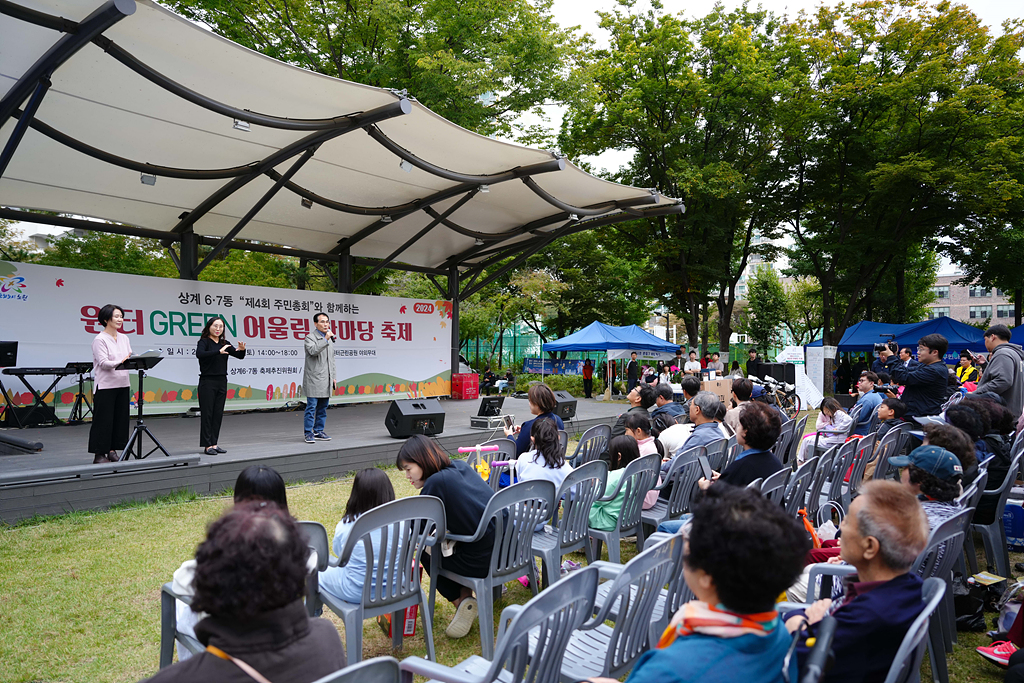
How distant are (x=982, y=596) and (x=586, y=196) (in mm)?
8228

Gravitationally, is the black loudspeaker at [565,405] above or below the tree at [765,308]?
below

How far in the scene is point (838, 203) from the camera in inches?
718

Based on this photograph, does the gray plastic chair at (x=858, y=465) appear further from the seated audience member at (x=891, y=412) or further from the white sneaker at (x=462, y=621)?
the white sneaker at (x=462, y=621)

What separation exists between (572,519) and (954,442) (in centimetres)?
199

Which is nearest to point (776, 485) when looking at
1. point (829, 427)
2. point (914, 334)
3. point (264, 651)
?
point (264, 651)

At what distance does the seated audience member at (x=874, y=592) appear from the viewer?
60.6 inches

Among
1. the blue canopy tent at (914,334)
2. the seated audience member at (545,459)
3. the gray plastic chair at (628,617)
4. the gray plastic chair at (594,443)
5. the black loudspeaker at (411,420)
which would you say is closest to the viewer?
the gray plastic chair at (628,617)

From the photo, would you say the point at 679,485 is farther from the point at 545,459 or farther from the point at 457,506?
the point at 457,506

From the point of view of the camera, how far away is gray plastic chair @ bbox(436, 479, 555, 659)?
2688mm

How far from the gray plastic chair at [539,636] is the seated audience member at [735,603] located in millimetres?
327

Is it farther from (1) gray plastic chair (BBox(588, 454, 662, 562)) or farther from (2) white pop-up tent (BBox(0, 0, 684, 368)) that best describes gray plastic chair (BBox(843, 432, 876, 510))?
(2) white pop-up tent (BBox(0, 0, 684, 368))

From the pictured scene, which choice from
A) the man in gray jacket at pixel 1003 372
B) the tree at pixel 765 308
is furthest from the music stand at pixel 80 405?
the tree at pixel 765 308

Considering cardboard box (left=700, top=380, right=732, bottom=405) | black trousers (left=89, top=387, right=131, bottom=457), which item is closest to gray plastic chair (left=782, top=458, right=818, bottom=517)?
black trousers (left=89, top=387, right=131, bottom=457)

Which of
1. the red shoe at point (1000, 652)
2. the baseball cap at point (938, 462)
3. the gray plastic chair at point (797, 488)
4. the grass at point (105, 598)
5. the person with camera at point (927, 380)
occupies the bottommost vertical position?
the grass at point (105, 598)
